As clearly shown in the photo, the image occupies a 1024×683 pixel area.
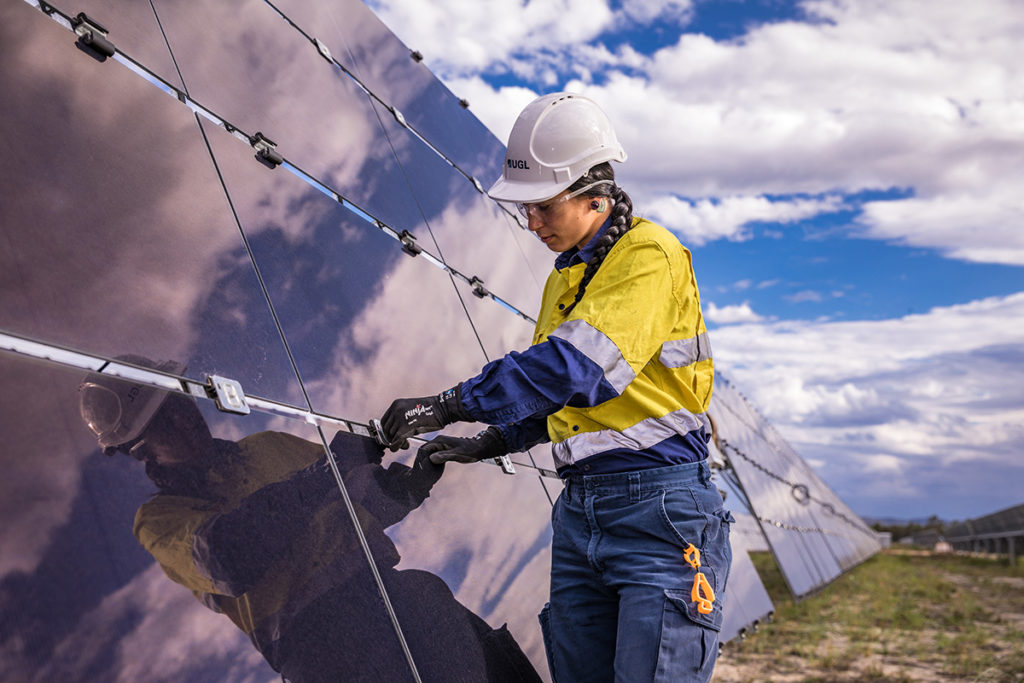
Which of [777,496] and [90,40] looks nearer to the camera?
[90,40]

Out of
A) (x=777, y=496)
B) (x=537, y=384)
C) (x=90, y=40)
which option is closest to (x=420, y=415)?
(x=537, y=384)

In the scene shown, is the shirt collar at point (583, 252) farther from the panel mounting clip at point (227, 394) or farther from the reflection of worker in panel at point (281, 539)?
the panel mounting clip at point (227, 394)

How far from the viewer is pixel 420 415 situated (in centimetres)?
272

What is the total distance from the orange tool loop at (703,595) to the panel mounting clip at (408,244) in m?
2.04

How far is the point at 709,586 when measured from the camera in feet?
8.55

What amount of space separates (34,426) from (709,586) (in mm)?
1797

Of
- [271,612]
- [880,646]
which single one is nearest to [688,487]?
[271,612]

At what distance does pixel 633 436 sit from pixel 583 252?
0.63 m

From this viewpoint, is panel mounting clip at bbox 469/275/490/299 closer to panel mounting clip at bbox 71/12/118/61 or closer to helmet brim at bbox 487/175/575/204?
helmet brim at bbox 487/175/575/204

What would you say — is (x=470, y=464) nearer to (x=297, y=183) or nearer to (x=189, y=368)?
(x=297, y=183)

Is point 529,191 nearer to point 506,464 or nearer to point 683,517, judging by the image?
point 683,517

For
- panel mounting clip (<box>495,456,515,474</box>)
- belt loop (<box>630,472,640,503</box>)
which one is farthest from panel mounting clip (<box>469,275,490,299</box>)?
belt loop (<box>630,472,640,503</box>)

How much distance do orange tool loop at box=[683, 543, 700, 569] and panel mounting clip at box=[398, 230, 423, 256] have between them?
1.98 metres

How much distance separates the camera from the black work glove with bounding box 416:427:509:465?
10.5ft
